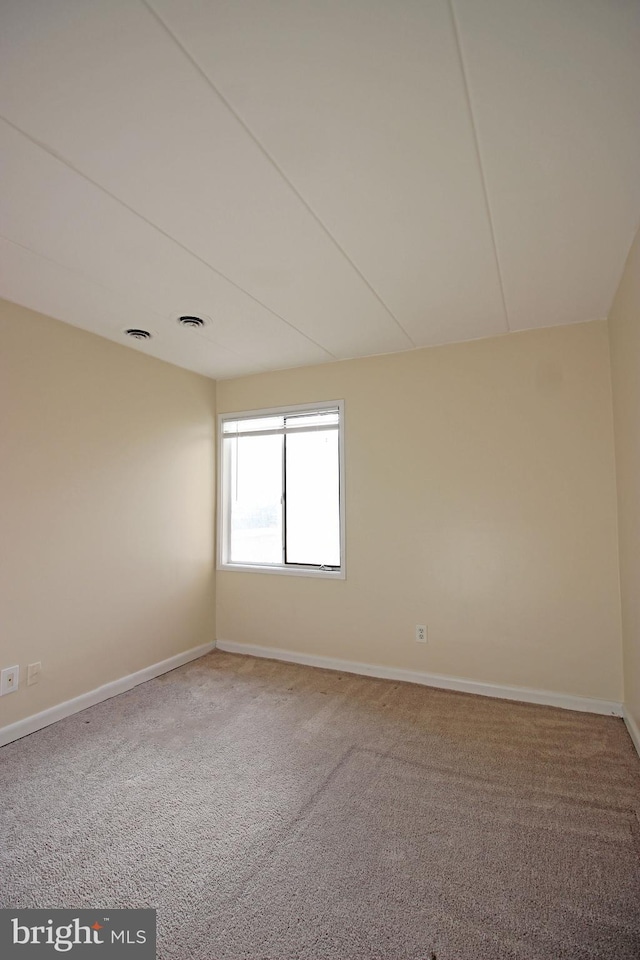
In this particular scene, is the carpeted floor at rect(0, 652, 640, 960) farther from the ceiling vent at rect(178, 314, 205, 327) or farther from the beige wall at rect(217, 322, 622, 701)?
the ceiling vent at rect(178, 314, 205, 327)

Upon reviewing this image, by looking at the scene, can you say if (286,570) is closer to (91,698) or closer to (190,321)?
(91,698)

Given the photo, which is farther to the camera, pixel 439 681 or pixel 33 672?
pixel 439 681

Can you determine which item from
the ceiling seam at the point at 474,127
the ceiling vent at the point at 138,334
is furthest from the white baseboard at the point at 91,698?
the ceiling seam at the point at 474,127

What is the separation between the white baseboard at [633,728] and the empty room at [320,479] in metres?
0.04

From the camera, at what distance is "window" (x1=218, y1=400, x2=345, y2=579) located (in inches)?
156

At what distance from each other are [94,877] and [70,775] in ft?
2.56

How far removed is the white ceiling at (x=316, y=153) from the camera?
121cm

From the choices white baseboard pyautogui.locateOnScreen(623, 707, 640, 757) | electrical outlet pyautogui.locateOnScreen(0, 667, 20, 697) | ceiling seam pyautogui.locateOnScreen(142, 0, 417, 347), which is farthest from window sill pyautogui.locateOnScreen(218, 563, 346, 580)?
ceiling seam pyautogui.locateOnScreen(142, 0, 417, 347)

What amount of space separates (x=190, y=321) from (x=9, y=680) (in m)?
2.34

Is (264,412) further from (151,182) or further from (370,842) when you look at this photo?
(370,842)

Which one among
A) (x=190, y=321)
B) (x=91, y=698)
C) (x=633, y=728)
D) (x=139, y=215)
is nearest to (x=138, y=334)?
(x=190, y=321)

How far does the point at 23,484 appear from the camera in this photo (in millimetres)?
2809

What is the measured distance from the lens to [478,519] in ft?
11.0

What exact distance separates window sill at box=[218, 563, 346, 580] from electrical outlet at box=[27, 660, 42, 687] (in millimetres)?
1704
